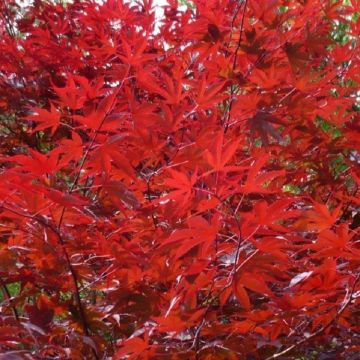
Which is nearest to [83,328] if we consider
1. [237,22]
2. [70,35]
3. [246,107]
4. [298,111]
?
[246,107]

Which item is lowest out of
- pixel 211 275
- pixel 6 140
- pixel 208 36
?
pixel 211 275

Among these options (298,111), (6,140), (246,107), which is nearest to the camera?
(246,107)

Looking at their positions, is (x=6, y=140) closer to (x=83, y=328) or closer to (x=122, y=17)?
(x=122, y=17)

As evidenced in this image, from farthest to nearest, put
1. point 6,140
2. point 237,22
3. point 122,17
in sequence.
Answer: point 6,140 → point 122,17 → point 237,22

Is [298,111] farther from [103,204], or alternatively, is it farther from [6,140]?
[6,140]

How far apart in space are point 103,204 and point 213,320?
20.0 inches

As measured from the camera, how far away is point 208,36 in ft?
4.79

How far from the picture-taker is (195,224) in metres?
0.74

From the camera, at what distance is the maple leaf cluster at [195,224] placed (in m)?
0.85

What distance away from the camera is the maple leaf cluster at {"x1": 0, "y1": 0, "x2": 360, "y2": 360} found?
0.85 m

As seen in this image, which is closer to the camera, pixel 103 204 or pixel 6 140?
pixel 103 204

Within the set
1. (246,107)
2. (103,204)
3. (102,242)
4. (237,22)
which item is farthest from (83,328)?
(237,22)

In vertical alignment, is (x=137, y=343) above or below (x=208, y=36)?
below

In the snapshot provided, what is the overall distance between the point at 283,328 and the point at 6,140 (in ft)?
5.34
